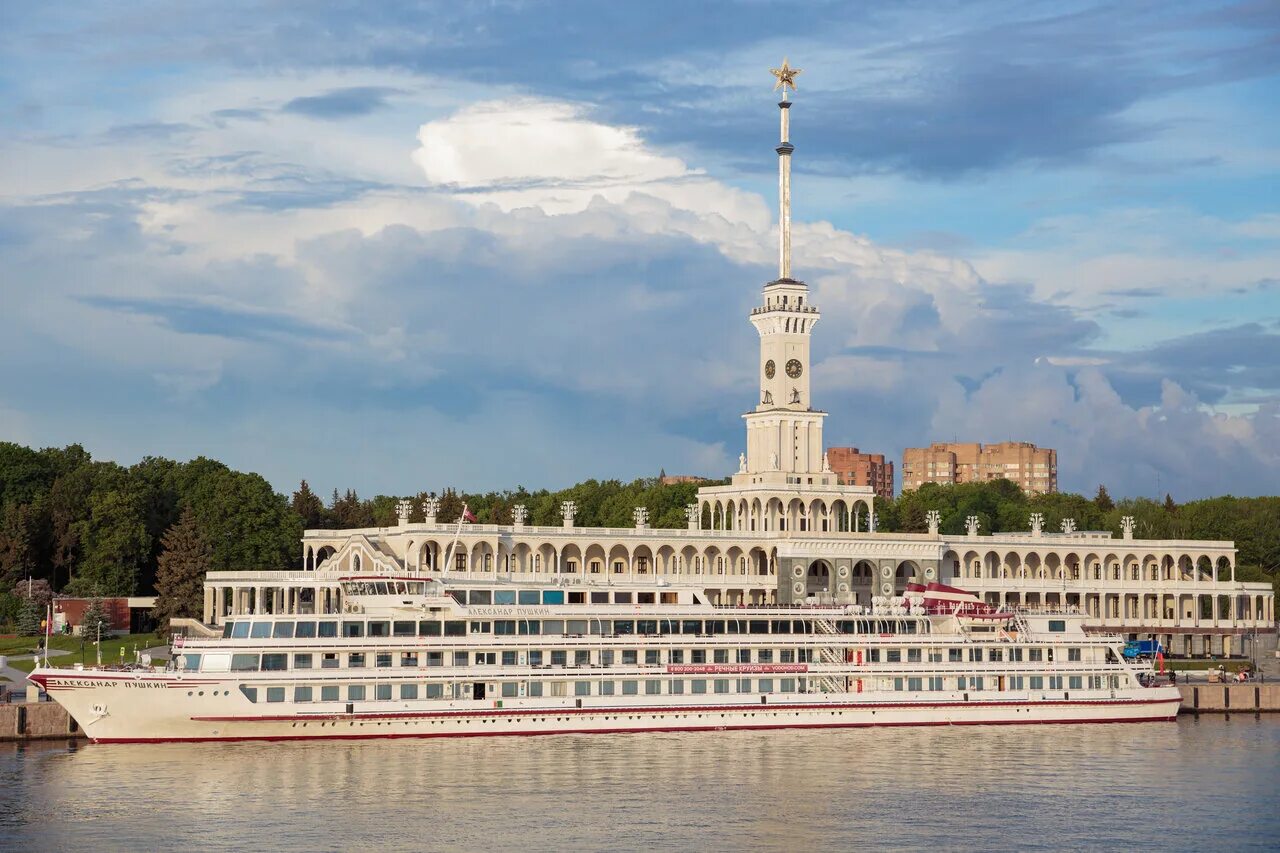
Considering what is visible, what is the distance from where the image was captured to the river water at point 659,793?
63.6 metres

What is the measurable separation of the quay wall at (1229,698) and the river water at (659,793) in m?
13.8

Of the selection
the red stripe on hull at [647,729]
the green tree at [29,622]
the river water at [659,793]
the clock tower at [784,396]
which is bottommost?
the river water at [659,793]

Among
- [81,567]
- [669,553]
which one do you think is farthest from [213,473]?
[669,553]

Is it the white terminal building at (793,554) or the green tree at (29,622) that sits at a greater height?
the white terminal building at (793,554)

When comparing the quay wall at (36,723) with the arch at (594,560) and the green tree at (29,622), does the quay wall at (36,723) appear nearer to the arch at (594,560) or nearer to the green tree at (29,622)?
the green tree at (29,622)

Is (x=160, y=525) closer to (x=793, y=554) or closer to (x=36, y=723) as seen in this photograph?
(x=793, y=554)

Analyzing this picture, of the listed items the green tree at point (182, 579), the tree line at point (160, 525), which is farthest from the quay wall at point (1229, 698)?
the green tree at point (182, 579)

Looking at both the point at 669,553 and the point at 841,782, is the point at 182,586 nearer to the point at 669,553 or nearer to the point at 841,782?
the point at 669,553

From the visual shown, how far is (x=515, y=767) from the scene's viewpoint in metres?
78.1

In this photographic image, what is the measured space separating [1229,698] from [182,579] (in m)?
71.4

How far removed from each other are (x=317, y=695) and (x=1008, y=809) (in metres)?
32.8

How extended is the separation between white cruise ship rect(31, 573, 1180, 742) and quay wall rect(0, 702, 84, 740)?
3375 millimetres

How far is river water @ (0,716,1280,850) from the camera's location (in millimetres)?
63566

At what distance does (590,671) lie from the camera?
294ft
